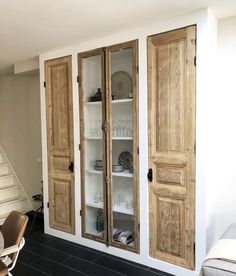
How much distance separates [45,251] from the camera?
3.14m

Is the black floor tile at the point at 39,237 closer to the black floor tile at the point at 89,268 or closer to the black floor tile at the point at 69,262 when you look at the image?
the black floor tile at the point at 69,262

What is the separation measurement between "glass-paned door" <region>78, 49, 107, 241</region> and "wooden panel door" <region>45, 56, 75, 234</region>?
0.19m

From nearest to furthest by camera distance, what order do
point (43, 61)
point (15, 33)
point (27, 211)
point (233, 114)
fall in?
point (233, 114) → point (15, 33) → point (43, 61) → point (27, 211)

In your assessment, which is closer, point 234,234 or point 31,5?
point 234,234

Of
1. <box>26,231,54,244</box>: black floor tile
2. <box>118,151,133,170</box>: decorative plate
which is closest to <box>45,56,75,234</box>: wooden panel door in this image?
<box>26,231,54,244</box>: black floor tile

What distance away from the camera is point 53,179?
11.5ft

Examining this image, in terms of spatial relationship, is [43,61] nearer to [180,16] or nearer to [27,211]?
[180,16]

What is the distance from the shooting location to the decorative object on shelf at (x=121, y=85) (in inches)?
112

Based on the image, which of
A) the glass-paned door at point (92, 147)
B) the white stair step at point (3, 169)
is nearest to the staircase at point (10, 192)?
the white stair step at point (3, 169)

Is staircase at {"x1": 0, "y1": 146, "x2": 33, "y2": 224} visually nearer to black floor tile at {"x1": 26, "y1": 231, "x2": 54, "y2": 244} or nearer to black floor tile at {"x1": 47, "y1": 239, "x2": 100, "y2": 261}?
black floor tile at {"x1": 26, "y1": 231, "x2": 54, "y2": 244}

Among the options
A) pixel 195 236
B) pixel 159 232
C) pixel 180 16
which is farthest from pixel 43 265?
pixel 180 16

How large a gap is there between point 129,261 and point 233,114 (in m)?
1.85

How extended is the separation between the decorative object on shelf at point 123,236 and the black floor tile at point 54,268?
54cm

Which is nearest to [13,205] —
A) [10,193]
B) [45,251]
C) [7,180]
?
[10,193]
